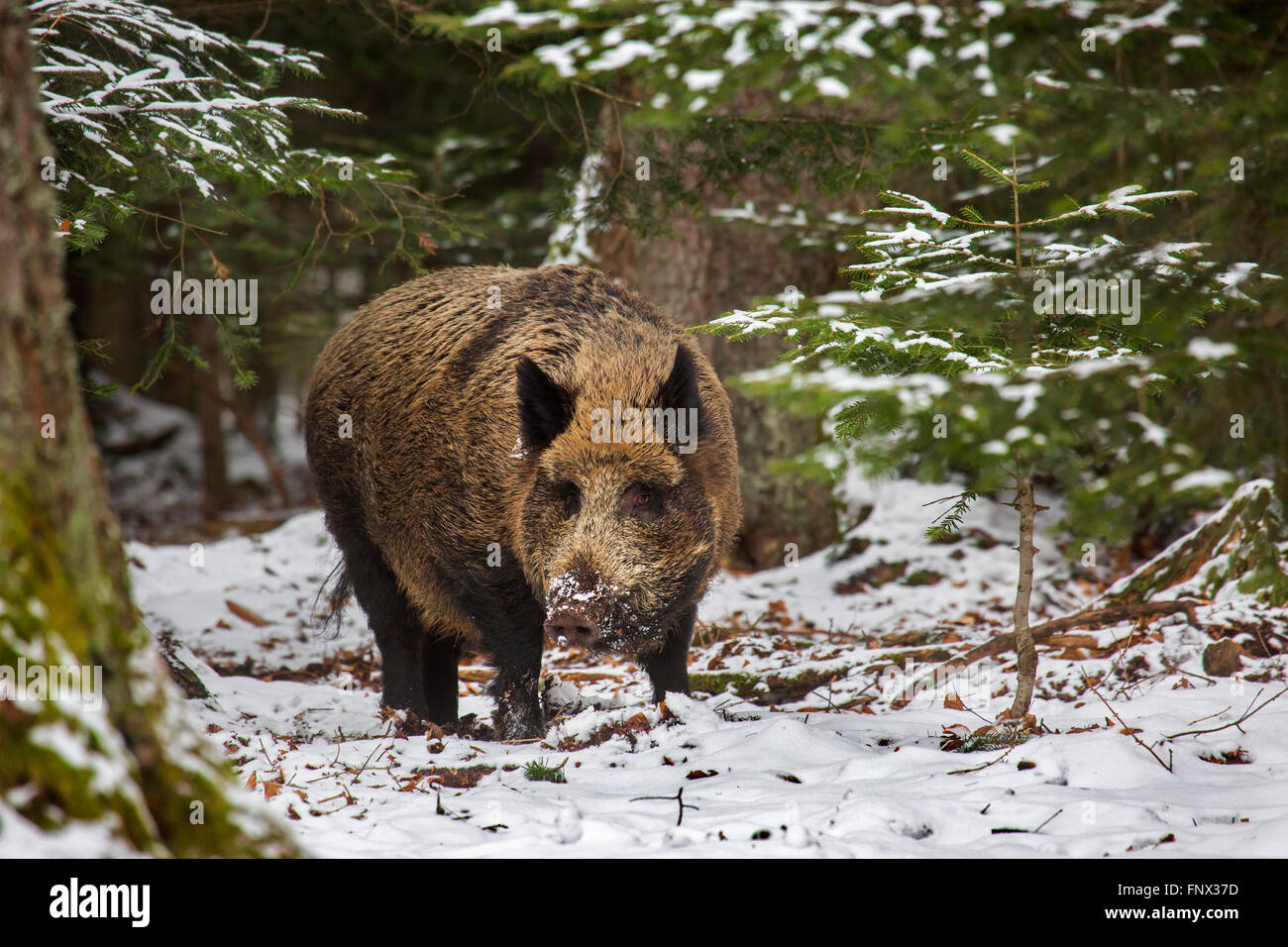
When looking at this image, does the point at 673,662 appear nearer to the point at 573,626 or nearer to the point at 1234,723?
the point at 573,626

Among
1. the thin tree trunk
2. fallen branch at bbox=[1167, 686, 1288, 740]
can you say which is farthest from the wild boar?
fallen branch at bbox=[1167, 686, 1288, 740]

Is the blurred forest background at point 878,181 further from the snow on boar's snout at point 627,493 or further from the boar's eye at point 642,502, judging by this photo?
the boar's eye at point 642,502

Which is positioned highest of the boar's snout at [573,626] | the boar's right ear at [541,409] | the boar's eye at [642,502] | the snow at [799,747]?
the boar's right ear at [541,409]

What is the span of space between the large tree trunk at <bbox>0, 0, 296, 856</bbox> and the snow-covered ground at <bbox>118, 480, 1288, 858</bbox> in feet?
3.16

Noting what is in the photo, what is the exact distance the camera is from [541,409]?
5.32 metres

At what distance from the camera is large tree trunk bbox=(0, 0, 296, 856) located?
227cm

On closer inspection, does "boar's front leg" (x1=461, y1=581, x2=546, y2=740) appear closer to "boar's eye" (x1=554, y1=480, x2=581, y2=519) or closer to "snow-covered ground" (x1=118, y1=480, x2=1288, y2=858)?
"snow-covered ground" (x1=118, y1=480, x2=1288, y2=858)

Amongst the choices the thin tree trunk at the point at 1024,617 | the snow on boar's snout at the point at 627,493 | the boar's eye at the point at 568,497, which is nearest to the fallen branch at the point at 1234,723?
the thin tree trunk at the point at 1024,617

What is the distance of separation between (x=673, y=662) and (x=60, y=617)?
3818mm

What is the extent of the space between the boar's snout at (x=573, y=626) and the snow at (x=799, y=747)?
23.4 inches

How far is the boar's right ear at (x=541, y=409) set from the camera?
5270 millimetres

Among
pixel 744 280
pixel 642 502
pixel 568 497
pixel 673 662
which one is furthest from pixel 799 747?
pixel 744 280

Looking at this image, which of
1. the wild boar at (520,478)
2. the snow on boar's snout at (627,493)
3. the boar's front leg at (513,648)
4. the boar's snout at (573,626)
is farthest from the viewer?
the boar's front leg at (513,648)
